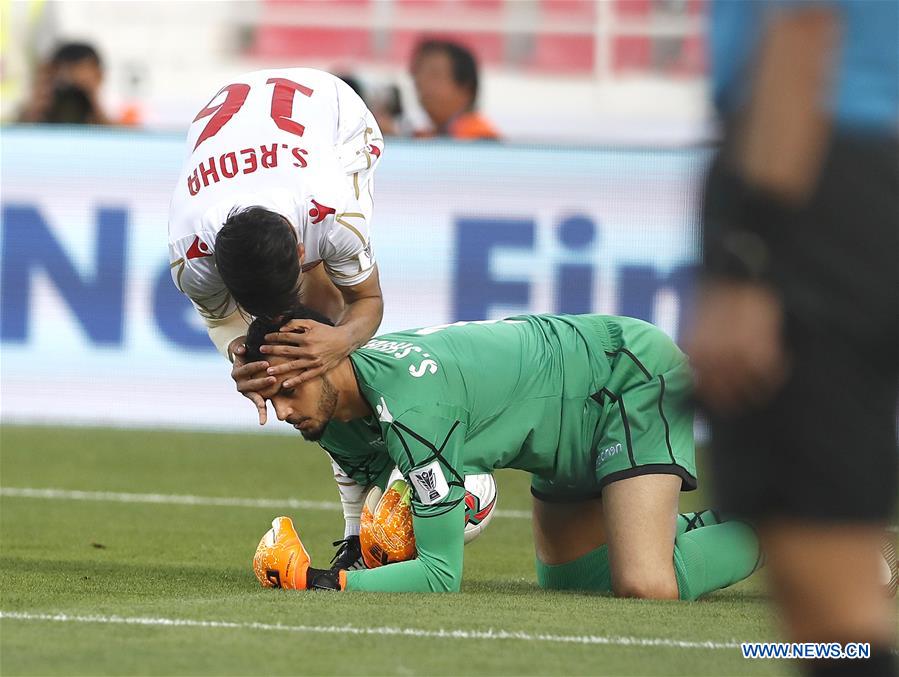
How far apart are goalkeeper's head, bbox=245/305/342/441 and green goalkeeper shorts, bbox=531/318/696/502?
990 mm

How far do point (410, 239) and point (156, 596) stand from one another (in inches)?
218

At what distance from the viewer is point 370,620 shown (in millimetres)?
4465

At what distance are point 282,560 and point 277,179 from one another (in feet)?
4.56

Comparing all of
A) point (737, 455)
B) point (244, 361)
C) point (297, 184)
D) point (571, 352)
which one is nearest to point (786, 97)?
point (737, 455)

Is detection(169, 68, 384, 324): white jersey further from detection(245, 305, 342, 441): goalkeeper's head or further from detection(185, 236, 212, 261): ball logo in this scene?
detection(245, 305, 342, 441): goalkeeper's head

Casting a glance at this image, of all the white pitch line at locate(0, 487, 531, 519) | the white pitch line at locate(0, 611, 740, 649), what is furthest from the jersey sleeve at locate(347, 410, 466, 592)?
the white pitch line at locate(0, 487, 531, 519)

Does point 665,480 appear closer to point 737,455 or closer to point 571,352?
point 571,352

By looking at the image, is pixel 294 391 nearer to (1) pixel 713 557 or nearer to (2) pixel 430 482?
(2) pixel 430 482

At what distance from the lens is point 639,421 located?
5387 mm

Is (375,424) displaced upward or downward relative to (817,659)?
downward

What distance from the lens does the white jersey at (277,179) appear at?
568 centimetres

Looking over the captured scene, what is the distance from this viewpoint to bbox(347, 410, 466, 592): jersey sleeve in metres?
4.82

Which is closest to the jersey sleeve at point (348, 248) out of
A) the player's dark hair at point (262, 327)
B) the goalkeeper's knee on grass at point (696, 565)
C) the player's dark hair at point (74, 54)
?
the player's dark hair at point (262, 327)

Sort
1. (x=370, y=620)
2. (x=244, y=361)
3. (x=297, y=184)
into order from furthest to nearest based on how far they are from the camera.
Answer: (x=297, y=184) < (x=244, y=361) < (x=370, y=620)
